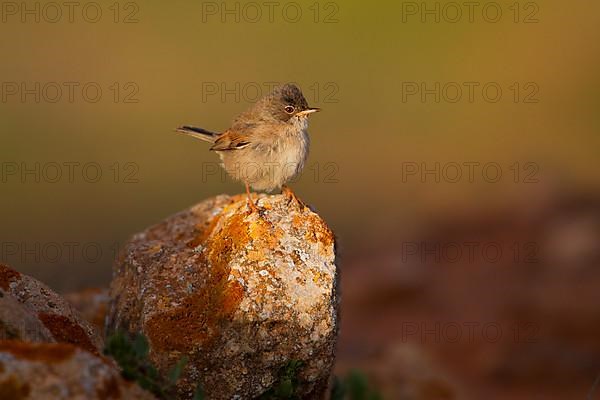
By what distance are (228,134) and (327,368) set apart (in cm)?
306

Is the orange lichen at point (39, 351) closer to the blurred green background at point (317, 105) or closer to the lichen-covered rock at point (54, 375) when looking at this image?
the lichen-covered rock at point (54, 375)

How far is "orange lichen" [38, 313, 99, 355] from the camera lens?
502 centimetres

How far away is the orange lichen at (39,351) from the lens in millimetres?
3906

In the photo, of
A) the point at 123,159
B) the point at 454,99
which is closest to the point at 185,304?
the point at 123,159

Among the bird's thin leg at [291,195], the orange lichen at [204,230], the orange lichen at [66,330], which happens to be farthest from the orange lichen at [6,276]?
the bird's thin leg at [291,195]

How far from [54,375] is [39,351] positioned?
0.18 meters

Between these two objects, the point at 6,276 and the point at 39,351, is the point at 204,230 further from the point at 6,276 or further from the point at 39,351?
the point at 39,351

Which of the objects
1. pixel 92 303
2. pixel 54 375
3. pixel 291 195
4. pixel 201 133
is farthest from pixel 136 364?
pixel 201 133

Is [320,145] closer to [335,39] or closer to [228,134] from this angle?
[335,39]

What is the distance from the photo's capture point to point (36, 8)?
27.7m

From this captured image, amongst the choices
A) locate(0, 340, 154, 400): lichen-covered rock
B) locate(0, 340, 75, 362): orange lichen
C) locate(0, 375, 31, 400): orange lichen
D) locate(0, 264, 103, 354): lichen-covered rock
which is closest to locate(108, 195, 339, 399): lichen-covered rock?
locate(0, 264, 103, 354): lichen-covered rock

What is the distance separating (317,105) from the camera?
80.3 ft

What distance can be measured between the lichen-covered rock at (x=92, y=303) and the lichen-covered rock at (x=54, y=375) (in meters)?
3.08

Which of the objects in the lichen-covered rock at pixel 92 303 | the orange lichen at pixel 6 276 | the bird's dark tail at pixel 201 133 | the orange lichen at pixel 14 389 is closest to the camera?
the orange lichen at pixel 14 389
